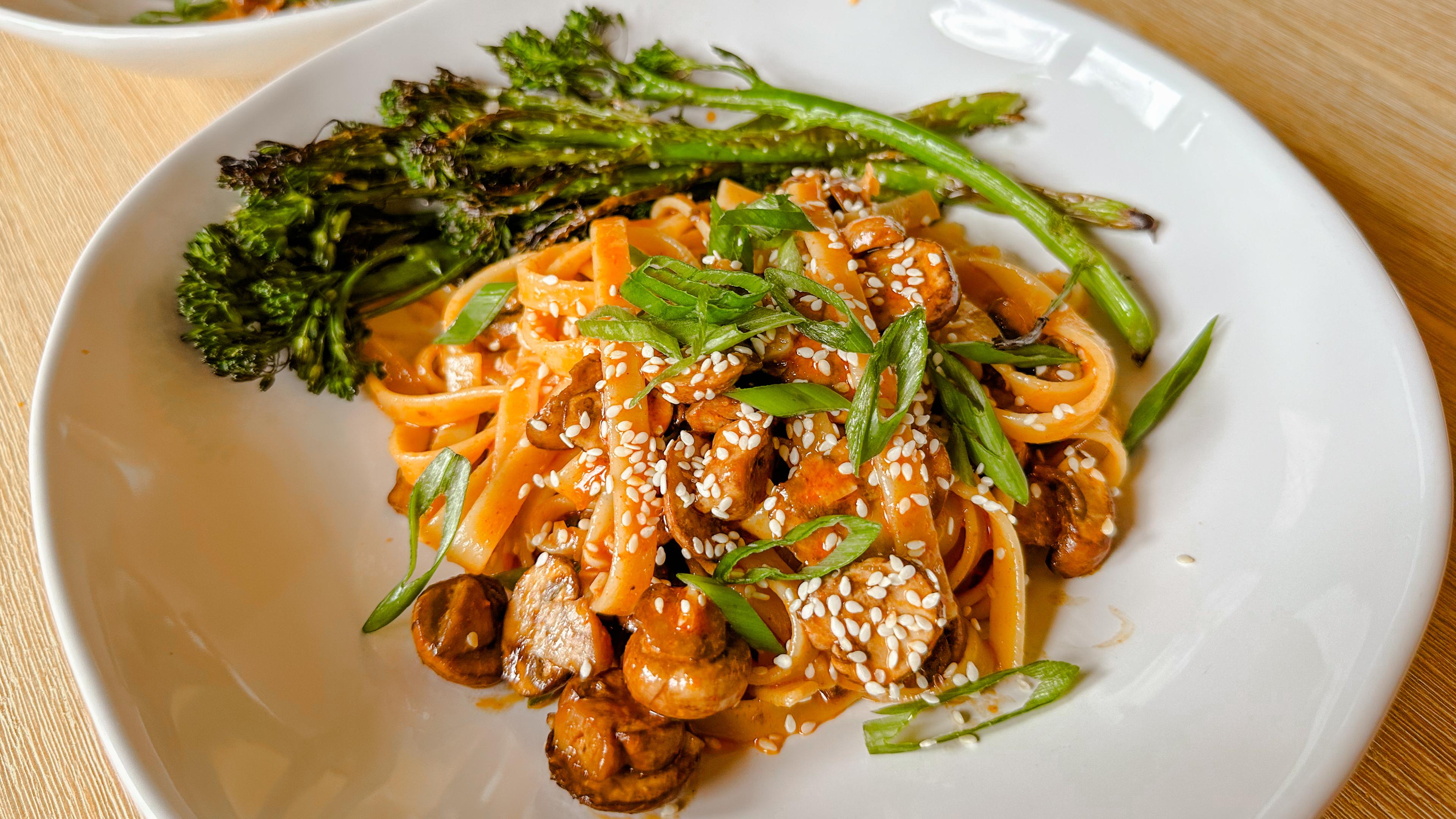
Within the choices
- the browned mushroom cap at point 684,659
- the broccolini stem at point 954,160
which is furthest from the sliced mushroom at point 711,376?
the broccolini stem at point 954,160

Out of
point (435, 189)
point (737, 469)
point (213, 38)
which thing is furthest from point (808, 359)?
point (213, 38)

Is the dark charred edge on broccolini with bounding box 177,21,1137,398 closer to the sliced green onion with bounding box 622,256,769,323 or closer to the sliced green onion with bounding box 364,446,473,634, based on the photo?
the sliced green onion with bounding box 364,446,473,634

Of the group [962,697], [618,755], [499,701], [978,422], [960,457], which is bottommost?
[499,701]

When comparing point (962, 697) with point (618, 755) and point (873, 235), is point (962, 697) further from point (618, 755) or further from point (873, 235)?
point (873, 235)

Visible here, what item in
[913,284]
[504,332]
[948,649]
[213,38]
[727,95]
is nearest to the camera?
[948,649]

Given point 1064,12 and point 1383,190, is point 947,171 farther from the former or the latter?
point 1383,190

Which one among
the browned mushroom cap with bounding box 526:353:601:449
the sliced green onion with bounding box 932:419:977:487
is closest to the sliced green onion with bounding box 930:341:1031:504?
the sliced green onion with bounding box 932:419:977:487
